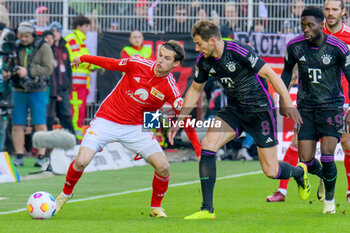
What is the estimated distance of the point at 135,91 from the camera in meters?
9.30

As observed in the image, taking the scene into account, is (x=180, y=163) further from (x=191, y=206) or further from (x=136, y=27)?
(x=191, y=206)

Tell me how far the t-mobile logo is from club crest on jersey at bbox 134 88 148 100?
5.98ft

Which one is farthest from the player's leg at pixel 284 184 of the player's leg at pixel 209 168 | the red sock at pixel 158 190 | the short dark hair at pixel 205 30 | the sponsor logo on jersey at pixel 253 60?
the short dark hair at pixel 205 30


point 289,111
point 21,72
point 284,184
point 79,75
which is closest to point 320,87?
point 289,111

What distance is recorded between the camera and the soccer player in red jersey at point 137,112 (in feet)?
29.5

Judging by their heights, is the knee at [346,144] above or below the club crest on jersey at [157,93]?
below

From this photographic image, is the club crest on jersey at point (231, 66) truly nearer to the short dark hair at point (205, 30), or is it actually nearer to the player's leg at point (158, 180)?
the short dark hair at point (205, 30)

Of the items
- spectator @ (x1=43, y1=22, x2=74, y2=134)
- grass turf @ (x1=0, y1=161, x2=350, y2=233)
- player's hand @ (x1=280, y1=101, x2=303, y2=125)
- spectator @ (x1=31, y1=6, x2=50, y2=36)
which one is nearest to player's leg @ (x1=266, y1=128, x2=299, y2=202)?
grass turf @ (x1=0, y1=161, x2=350, y2=233)

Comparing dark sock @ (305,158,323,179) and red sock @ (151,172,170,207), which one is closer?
red sock @ (151,172,170,207)

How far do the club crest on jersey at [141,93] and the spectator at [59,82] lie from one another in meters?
8.16

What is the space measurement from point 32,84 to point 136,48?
3.44m

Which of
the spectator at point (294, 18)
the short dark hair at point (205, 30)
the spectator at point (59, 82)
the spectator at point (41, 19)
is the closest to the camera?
the short dark hair at point (205, 30)

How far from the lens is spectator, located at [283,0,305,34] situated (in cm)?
1808

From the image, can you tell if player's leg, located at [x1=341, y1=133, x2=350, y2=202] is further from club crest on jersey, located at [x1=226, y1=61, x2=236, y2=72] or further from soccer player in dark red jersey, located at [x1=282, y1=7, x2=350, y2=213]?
club crest on jersey, located at [x1=226, y1=61, x2=236, y2=72]
